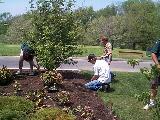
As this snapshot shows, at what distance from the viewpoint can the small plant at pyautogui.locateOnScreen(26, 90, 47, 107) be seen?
33.5 ft

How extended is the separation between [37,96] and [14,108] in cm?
203

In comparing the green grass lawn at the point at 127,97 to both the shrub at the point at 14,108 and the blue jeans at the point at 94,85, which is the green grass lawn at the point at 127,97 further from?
the shrub at the point at 14,108

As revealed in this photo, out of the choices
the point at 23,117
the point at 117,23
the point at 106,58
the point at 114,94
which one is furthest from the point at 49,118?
the point at 117,23

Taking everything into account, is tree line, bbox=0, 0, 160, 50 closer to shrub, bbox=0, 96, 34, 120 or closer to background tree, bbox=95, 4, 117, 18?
background tree, bbox=95, 4, 117, 18

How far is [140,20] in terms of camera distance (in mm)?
59625

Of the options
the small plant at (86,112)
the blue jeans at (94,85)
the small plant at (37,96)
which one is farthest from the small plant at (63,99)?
the blue jeans at (94,85)

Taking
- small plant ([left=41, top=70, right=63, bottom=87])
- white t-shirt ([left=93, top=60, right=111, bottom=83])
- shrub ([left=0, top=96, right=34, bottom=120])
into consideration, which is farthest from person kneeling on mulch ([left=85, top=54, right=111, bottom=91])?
shrub ([left=0, top=96, right=34, bottom=120])

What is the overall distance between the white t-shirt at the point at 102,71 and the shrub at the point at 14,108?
3.85 meters

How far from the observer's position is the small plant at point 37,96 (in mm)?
10216

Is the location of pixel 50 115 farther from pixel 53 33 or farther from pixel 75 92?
pixel 53 33

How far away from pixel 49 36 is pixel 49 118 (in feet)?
21.7

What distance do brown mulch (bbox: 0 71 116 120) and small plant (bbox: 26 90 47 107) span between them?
177mm

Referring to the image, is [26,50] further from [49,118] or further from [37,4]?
[49,118]

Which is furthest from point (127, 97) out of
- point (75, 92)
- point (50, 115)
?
point (50, 115)
